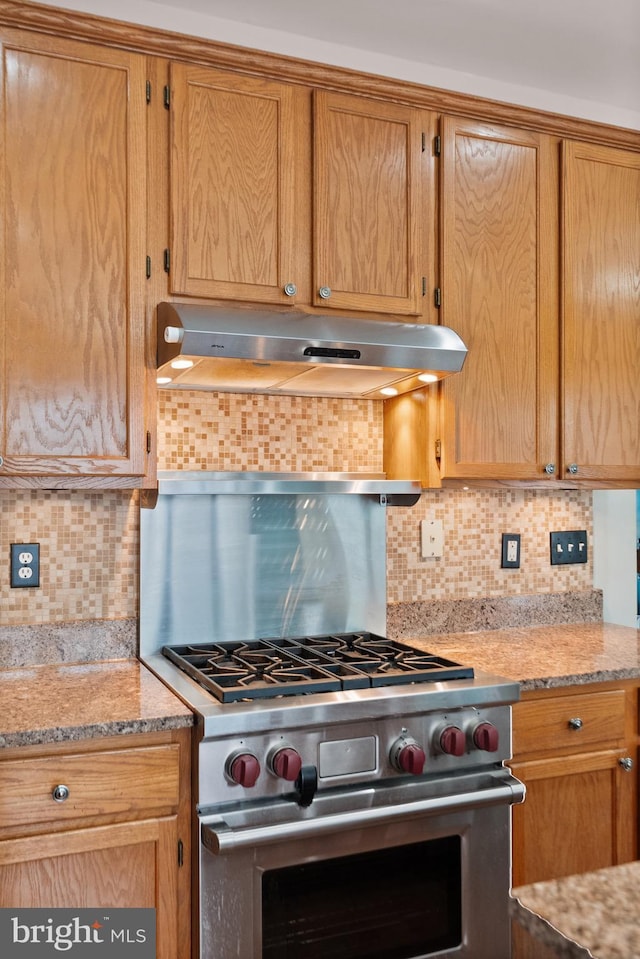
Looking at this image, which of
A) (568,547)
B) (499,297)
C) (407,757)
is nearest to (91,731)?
(407,757)

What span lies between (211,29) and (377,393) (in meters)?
1.09

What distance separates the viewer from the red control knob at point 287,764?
1622 millimetres

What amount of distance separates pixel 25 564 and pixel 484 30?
188cm

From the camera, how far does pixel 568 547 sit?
2.79 meters

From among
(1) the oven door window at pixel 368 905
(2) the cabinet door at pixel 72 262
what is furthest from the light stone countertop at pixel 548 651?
(2) the cabinet door at pixel 72 262

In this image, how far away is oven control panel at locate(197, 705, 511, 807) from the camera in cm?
163

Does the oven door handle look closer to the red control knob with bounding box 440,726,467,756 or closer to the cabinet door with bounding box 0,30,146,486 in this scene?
the red control knob with bounding box 440,726,467,756

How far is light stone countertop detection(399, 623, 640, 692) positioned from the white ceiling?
170 centimetres

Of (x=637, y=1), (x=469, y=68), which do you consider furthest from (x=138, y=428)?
(x=637, y=1)

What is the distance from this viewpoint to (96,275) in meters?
1.91

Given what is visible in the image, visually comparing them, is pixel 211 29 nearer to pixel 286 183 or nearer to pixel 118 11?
pixel 118 11

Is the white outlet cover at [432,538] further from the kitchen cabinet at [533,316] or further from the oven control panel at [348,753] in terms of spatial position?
the oven control panel at [348,753]

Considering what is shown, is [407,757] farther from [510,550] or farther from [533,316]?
[533,316]

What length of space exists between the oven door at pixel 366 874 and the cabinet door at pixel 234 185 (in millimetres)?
1256
